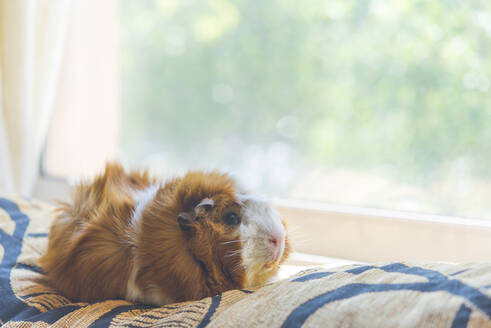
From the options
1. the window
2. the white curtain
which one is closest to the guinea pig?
the window

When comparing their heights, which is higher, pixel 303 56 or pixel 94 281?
pixel 303 56

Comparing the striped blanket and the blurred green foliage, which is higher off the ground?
Result: the blurred green foliage

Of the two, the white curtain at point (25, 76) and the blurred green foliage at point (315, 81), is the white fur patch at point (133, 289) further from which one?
the white curtain at point (25, 76)

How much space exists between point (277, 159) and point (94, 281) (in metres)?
1.24

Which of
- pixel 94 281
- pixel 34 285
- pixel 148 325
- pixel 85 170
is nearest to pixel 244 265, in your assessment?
pixel 148 325

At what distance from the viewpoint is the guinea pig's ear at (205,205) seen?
893mm

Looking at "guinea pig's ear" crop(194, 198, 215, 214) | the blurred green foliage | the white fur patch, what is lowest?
the white fur patch

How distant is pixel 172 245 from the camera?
34.2 inches

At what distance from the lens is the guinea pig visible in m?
0.86

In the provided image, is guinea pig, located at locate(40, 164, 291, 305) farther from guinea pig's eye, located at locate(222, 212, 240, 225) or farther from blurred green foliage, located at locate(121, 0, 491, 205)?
blurred green foliage, located at locate(121, 0, 491, 205)

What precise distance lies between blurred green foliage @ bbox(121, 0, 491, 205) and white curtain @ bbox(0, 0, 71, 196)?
0.57m

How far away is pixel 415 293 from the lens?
57 cm

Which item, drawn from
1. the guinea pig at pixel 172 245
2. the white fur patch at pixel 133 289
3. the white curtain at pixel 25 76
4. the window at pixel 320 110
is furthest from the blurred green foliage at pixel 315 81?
the white fur patch at pixel 133 289

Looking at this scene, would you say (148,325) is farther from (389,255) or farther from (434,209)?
(434,209)
